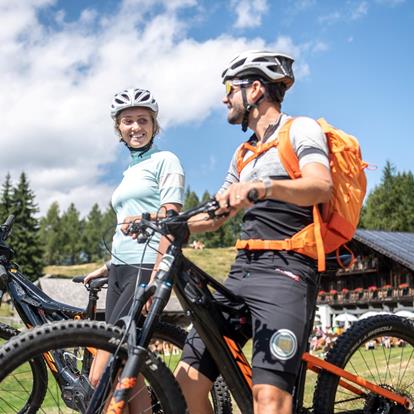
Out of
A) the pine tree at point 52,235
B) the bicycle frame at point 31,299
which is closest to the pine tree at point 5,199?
the pine tree at point 52,235

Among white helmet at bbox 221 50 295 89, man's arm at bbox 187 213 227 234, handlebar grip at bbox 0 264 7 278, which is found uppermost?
white helmet at bbox 221 50 295 89

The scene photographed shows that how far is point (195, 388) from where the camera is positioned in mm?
3316

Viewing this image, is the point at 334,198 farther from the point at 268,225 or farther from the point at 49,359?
the point at 49,359

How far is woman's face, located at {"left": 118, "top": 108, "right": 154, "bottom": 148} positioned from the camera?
4117 millimetres

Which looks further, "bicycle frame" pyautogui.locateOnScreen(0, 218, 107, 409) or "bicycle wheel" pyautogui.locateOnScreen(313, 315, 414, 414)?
"bicycle frame" pyautogui.locateOnScreen(0, 218, 107, 409)

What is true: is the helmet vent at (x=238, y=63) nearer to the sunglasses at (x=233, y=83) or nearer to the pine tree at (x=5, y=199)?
the sunglasses at (x=233, y=83)

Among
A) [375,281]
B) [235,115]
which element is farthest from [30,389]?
[375,281]

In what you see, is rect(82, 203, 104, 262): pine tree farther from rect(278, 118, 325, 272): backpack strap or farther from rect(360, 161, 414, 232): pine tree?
rect(278, 118, 325, 272): backpack strap

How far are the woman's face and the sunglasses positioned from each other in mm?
922

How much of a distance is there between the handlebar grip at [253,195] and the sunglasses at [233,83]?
37.9 inches

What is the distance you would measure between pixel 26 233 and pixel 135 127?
236 ft

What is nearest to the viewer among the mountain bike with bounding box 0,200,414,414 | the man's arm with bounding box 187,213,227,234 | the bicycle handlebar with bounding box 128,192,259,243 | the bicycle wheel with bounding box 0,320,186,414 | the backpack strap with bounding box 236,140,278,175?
the bicycle wheel with bounding box 0,320,186,414

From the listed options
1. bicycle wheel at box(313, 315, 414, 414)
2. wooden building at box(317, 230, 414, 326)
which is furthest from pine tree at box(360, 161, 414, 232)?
bicycle wheel at box(313, 315, 414, 414)

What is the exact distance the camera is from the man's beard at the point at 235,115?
3.37 m
